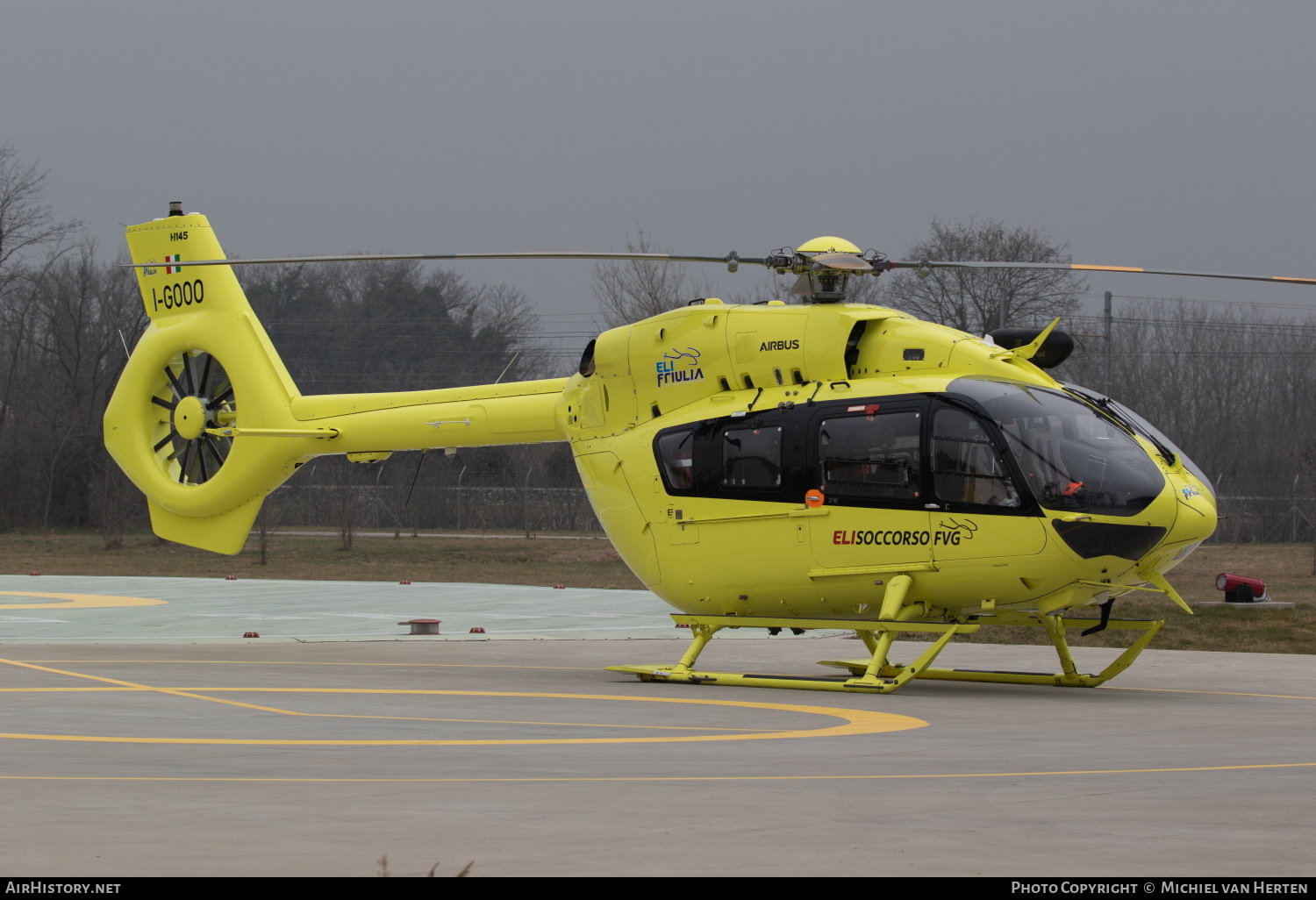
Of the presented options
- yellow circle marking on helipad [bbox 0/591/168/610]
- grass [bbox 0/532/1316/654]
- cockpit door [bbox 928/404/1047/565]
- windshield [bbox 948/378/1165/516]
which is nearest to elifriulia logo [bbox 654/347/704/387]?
cockpit door [bbox 928/404/1047/565]

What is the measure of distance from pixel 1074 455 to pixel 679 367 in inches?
150

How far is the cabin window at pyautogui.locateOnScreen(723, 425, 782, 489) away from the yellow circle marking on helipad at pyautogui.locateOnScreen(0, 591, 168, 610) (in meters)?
13.0

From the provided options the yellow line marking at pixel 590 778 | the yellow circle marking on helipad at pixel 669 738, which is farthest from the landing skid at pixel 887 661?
the yellow line marking at pixel 590 778

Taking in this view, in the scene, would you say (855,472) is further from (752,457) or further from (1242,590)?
(1242,590)

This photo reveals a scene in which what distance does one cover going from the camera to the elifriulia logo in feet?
→ 44.5

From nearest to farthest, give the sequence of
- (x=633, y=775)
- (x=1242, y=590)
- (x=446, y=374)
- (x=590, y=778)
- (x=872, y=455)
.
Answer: (x=590, y=778) → (x=633, y=775) → (x=872, y=455) → (x=1242, y=590) → (x=446, y=374)

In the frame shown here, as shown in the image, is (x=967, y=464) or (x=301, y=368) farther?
(x=301, y=368)

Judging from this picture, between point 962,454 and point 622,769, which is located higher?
point 962,454

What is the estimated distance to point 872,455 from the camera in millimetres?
12297

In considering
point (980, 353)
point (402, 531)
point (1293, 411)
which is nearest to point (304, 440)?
point (980, 353)

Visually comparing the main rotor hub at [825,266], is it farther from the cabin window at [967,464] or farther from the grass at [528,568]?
the grass at [528,568]

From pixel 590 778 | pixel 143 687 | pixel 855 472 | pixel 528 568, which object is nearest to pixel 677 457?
pixel 855 472

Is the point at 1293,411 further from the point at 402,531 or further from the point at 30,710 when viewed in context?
the point at 30,710

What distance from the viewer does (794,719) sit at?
10.4m
